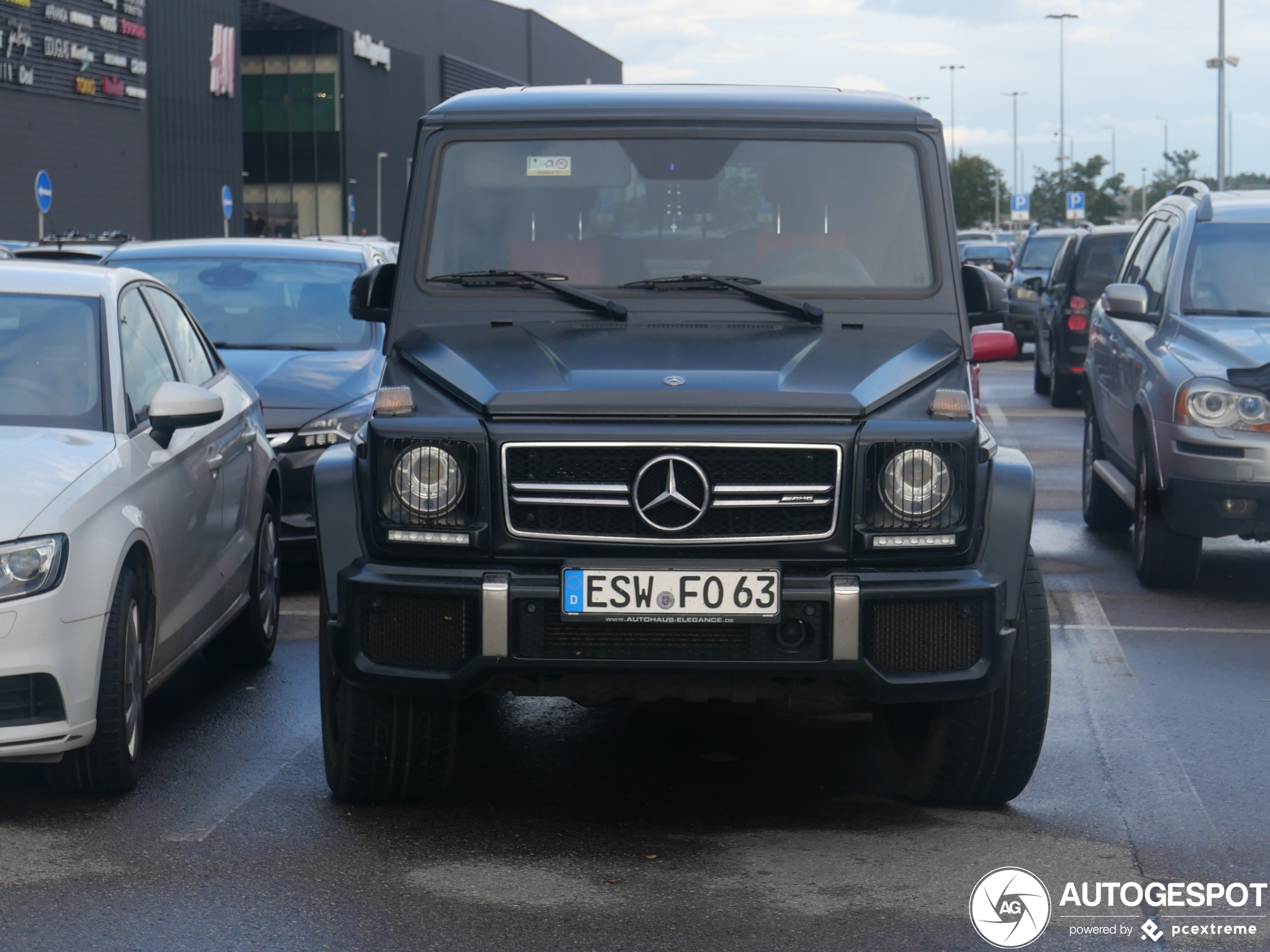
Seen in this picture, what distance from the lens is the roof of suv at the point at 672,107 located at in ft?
19.1

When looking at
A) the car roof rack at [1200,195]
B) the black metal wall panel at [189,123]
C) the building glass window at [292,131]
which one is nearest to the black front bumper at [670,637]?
the car roof rack at [1200,195]

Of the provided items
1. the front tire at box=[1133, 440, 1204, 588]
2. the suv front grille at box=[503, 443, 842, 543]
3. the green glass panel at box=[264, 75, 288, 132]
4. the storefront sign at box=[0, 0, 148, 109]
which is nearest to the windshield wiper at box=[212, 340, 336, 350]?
the front tire at box=[1133, 440, 1204, 588]

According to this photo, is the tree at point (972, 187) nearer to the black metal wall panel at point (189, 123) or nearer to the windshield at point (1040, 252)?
the black metal wall panel at point (189, 123)

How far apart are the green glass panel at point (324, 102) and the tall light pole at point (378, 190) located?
14.6ft

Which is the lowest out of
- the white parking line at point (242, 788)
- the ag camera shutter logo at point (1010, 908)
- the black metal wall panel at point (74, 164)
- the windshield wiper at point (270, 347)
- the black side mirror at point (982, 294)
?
the ag camera shutter logo at point (1010, 908)

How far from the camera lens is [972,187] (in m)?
107

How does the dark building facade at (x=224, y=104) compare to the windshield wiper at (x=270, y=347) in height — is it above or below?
above

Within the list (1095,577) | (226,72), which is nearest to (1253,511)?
(1095,577)

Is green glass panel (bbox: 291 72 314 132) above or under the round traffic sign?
above

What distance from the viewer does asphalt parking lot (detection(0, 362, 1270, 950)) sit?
4.25 metres

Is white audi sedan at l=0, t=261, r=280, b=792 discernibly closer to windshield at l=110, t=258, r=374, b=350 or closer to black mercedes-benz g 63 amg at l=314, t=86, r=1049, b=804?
black mercedes-benz g 63 amg at l=314, t=86, r=1049, b=804

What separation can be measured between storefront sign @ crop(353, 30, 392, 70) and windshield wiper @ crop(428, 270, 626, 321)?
226 feet

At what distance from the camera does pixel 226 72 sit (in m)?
56.9

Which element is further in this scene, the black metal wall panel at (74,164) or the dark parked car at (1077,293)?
the black metal wall panel at (74,164)
